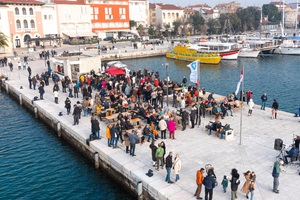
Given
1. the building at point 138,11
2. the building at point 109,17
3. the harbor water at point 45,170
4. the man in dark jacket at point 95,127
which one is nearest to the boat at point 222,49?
the harbor water at point 45,170

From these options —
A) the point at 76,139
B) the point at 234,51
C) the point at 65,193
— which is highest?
the point at 234,51

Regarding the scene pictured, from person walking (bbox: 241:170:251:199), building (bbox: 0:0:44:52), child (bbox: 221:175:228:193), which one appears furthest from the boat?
person walking (bbox: 241:170:251:199)

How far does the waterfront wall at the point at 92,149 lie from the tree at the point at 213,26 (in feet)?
320

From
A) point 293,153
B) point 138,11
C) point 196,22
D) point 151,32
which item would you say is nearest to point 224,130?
point 293,153

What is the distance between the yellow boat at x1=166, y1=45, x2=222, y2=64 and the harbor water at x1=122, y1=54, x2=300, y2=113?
110 centimetres

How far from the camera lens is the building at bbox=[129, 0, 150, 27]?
105938 mm

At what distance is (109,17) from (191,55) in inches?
1801

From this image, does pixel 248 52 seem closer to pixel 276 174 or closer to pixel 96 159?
pixel 96 159

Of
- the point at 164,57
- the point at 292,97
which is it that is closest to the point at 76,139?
the point at 292,97

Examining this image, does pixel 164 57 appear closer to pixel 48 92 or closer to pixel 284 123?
pixel 48 92

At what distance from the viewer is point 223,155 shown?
1541cm

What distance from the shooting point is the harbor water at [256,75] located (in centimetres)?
3219

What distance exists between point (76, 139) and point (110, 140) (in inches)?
125

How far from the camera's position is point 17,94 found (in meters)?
31.0
